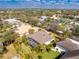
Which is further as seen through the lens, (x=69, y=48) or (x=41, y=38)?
(x=41, y=38)

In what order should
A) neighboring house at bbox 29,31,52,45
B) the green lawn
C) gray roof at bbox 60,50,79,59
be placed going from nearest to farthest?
gray roof at bbox 60,50,79,59 → the green lawn → neighboring house at bbox 29,31,52,45

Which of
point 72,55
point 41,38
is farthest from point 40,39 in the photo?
point 72,55

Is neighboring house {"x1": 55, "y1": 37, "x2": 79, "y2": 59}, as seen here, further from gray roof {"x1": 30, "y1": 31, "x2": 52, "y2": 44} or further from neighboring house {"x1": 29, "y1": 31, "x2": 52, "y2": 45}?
gray roof {"x1": 30, "y1": 31, "x2": 52, "y2": 44}

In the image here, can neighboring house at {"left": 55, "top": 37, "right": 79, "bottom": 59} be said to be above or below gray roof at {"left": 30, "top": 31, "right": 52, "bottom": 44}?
above

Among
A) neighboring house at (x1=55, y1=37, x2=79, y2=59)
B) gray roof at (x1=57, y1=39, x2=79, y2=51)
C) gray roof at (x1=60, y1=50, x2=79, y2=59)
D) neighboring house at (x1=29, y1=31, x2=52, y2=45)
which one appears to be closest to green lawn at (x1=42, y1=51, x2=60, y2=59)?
neighboring house at (x1=55, y1=37, x2=79, y2=59)

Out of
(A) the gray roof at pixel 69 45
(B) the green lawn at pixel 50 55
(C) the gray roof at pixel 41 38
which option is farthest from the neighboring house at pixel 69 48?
(C) the gray roof at pixel 41 38

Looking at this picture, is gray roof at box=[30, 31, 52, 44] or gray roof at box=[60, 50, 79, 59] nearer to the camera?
gray roof at box=[60, 50, 79, 59]

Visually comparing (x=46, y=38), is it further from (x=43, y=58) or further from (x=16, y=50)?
(x=16, y=50)

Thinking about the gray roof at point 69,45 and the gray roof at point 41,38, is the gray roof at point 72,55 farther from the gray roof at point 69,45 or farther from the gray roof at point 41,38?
the gray roof at point 41,38

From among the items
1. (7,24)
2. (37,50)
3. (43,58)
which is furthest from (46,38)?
(7,24)

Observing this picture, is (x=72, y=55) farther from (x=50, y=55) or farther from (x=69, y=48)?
(x=50, y=55)
